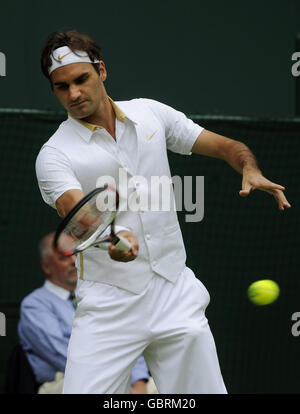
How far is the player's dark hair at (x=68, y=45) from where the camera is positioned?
12.2 ft

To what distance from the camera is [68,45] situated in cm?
372

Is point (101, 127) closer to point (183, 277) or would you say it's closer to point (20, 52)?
point (183, 277)

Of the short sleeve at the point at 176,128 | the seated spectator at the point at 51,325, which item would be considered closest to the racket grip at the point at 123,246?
the short sleeve at the point at 176,128

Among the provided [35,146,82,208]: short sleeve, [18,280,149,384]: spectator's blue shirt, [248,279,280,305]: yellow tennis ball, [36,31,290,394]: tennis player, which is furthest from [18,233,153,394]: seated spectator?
[35,146,82,208]: short sleeve

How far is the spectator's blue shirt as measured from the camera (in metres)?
5.29

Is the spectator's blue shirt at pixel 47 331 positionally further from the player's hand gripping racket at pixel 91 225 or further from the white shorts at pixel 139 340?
the player's hand gripping racket at pixel 91 225

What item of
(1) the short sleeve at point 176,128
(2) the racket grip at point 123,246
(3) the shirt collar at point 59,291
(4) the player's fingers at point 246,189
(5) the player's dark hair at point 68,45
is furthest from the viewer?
(3) the shirt collar at point 59,291

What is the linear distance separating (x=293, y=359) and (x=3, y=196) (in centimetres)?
221

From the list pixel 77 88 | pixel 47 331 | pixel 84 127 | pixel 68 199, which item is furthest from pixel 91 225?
pixel 47 331

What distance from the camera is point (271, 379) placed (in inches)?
241

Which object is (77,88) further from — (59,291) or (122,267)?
(59,291)

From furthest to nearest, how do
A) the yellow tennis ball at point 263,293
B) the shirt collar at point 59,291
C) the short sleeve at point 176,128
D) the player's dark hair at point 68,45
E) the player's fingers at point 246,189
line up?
the shirt collar at point 59,291, the yellow tennis ball at point 263,293, the short sleeve at point 176,128, the player's dark hair at point 68,45, the player's fingers at point 246,189
